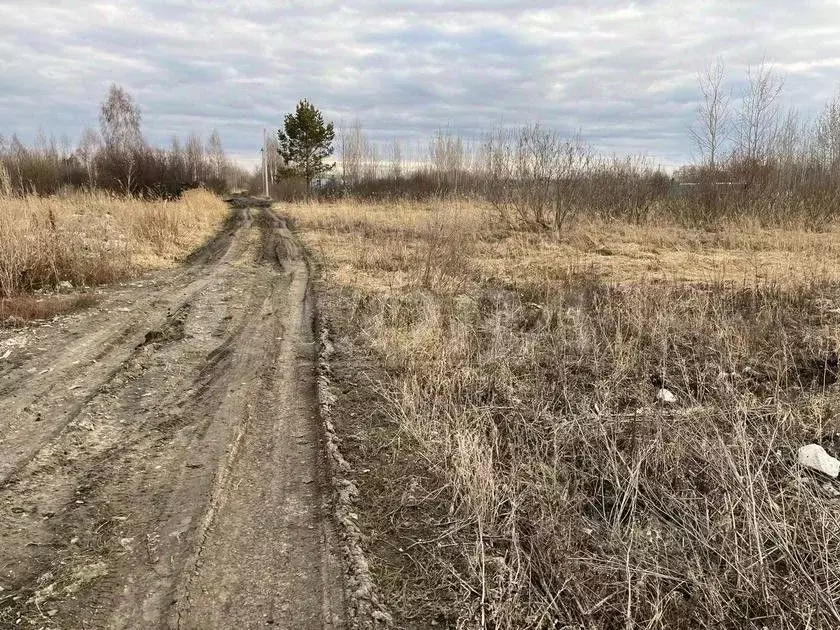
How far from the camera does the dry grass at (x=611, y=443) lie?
8.13ft

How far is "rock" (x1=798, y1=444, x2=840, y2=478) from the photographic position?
12.0 feet

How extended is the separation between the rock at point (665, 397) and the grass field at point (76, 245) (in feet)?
23.2

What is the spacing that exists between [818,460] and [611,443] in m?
1.35

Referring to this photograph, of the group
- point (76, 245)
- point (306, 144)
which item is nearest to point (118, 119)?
point (306, 144)

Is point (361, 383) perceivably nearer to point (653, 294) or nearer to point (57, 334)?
point (57, 334)

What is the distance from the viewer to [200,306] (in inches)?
310

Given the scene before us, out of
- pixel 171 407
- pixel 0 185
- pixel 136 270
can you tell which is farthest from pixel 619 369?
pixel 0 185

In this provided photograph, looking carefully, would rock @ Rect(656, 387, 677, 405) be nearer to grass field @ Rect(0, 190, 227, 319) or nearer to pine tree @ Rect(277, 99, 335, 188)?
grass field @ Rect(0, 190, 227, 319)

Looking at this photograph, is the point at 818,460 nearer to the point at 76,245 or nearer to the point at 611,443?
the point at 611,443

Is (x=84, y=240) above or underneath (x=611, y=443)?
above

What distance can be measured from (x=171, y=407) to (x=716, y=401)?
4.44 m

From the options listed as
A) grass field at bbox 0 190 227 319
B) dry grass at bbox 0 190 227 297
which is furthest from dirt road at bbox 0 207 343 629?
dry grass at bbox 0 190 227 297

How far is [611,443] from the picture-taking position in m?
3.84

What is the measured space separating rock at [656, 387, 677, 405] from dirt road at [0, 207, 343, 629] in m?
2.90
